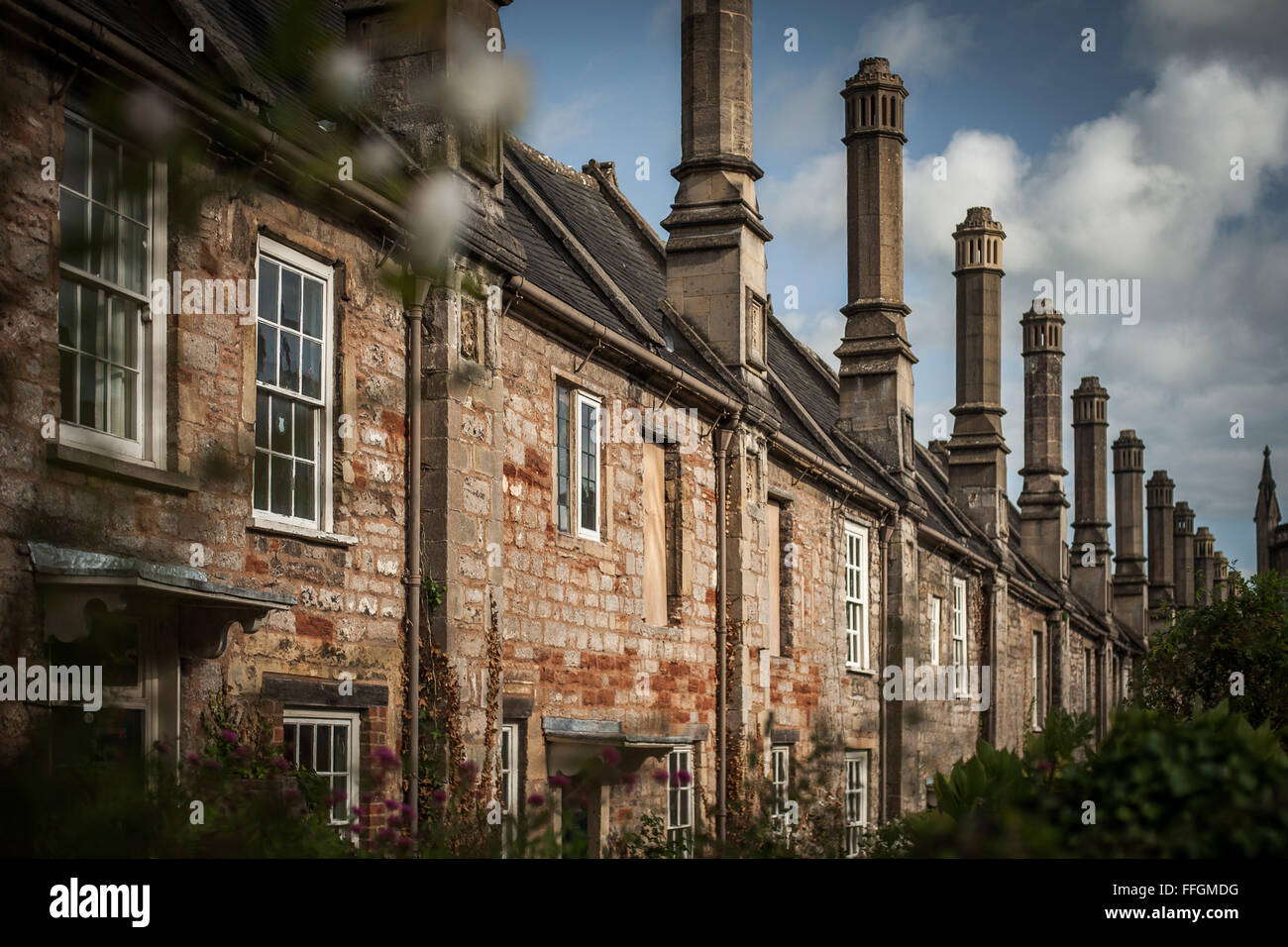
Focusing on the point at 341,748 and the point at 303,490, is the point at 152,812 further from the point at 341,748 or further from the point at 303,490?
the point at 341,748

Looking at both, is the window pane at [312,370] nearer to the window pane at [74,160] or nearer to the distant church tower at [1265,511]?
the window pane at [74,160]

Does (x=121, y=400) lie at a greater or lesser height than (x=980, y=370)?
lesser

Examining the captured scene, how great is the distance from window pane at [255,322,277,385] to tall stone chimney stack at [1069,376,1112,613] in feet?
125

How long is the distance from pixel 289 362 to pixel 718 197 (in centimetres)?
931

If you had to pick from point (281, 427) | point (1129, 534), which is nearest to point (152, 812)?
point (281, 427)

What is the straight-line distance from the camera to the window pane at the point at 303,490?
29.5 feet

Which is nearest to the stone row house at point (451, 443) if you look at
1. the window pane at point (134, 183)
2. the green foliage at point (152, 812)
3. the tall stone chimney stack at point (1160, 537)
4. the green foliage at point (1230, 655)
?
the window pane at point (134, 183)

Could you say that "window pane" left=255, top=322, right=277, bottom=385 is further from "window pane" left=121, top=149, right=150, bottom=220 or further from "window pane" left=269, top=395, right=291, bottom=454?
"window pane" left=121, top=149, right=150, bottom=220

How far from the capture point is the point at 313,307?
9.29 metres

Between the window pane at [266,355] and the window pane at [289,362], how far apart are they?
0.17 ft

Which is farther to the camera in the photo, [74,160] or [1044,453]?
[1044,453]

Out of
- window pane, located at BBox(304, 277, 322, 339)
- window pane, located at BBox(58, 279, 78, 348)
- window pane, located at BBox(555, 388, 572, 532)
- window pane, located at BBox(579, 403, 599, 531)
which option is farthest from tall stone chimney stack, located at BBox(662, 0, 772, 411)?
window pane, located at BBox(58, 279, 78, 348)

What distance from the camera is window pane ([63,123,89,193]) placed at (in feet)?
23.5
